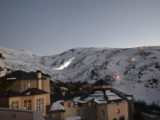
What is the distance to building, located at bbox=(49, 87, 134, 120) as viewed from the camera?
104 feet

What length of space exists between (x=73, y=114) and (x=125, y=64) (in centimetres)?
8293

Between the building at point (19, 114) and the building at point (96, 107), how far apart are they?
22207 millimetres

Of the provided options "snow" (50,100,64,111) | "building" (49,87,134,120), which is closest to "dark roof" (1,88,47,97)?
"snow" (50,100,64,111)

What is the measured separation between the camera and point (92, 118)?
33688 millimetres

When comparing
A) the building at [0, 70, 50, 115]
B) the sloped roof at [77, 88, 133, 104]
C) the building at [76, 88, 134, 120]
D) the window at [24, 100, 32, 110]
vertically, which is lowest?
the building at [76, 88, 134, 120]

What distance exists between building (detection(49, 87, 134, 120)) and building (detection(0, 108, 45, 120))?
22207mm

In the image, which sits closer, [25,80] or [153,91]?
[25,80]

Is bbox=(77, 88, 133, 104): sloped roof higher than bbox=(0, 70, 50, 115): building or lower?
lower

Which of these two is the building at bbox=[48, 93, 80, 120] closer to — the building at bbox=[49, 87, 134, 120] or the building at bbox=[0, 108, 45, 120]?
the building at bbox=[49, 87, 134, 120]

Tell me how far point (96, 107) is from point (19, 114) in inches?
1082

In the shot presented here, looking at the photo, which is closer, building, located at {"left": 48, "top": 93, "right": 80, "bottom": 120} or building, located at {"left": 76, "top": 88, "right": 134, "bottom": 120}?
building, located at {"left": 48, "top": 93, "right": 80, "bottom": 120}

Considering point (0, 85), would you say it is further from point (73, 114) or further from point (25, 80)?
point (73, 114)

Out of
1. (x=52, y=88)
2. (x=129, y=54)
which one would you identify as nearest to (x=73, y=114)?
(x=52, y=88)

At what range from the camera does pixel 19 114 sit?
7504 millimetres
